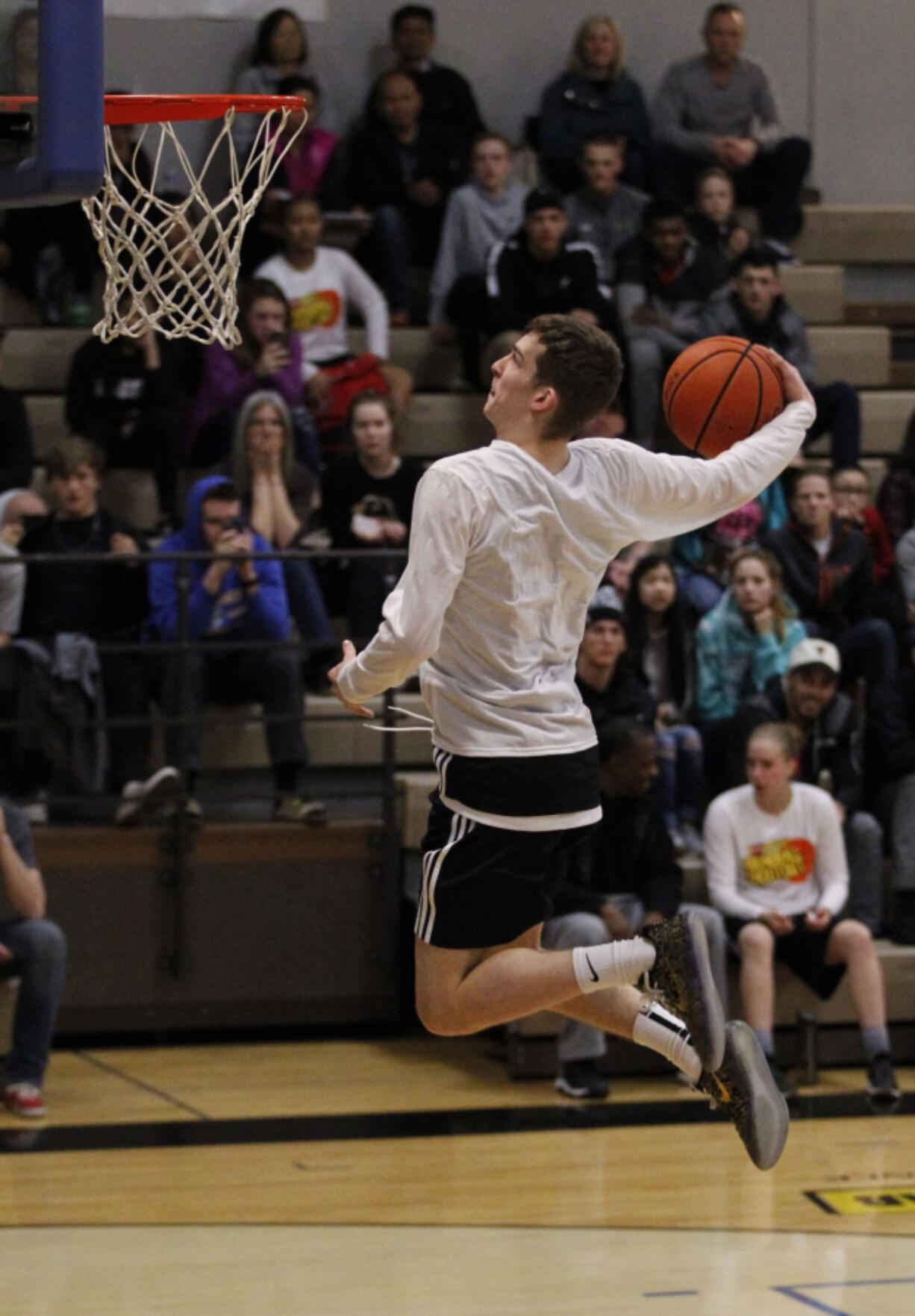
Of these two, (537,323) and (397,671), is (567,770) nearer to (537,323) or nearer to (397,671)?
(397,671)

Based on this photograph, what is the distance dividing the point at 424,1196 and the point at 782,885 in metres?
2.05

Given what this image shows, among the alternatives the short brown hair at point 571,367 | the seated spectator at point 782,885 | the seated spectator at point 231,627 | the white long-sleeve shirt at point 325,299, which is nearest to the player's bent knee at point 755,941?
the seated spectator at point 782,885

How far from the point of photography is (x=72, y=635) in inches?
301

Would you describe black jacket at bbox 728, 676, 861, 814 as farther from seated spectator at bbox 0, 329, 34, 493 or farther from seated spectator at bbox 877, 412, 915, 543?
seated spectator at bbox 0, 329, 34, 493

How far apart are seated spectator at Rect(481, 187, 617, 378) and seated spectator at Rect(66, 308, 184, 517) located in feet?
5.21

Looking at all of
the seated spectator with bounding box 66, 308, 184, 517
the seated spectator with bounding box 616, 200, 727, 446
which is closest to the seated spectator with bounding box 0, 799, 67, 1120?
the seated spectator with bounding box 66, 308, 184, 517

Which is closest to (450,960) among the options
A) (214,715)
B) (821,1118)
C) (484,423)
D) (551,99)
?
(821,1118)

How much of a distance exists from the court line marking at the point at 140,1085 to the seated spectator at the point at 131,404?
7.66 feet

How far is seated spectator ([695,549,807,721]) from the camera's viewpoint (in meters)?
8.13

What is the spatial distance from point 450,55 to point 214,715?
210 inches

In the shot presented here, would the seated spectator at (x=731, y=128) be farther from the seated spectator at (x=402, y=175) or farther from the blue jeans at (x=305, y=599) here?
the blue jeans at (x=305, y=599)

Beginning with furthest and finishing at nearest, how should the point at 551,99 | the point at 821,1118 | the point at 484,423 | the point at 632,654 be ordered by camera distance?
the point at 551,99 → the point at 484,423 → the point at 632,654 → the point at 821,1118

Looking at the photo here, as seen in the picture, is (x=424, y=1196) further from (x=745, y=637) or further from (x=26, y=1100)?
(x=745, y=637)

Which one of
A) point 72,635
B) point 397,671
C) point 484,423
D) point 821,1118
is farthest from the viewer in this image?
point 484,423
